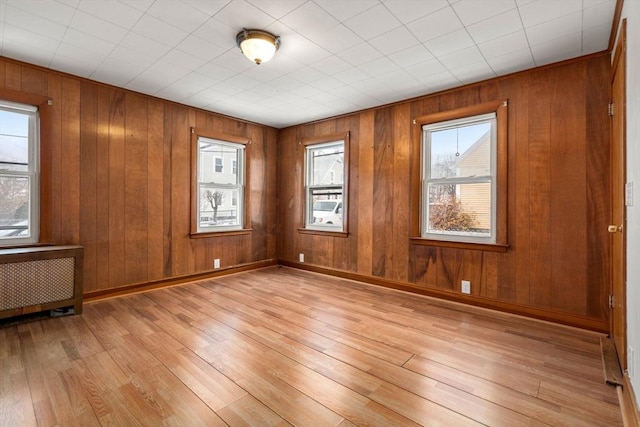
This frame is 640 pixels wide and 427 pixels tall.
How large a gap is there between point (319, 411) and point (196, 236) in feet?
11.3

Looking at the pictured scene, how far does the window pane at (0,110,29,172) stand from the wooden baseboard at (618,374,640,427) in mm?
5151

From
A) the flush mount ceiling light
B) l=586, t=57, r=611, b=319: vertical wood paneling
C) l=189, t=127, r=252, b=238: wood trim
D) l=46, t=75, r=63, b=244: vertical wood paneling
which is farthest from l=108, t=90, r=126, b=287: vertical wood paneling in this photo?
l=586, t=57, r=611, b=319: vertical wood paneling

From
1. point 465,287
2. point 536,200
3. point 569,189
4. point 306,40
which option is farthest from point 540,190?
point 306,40

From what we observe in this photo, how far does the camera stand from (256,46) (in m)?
2.56

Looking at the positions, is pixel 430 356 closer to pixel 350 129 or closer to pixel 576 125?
pixel 576 125

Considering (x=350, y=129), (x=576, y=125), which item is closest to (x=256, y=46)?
(x=350, y=129)

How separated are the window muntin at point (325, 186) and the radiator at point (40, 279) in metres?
3.23

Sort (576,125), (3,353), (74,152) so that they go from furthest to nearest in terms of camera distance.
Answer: (74,152), (576,125), (3,353)

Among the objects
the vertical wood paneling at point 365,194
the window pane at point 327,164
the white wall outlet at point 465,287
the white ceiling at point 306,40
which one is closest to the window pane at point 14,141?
the white ceiling at point 306,40

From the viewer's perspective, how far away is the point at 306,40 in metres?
2.65

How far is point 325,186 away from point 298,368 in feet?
11.0

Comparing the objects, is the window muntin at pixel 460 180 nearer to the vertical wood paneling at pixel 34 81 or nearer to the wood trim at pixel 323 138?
the wood trim at pixel 323 138

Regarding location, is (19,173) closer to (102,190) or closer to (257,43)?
(102,190)

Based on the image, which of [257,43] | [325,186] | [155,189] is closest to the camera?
[257,43]
